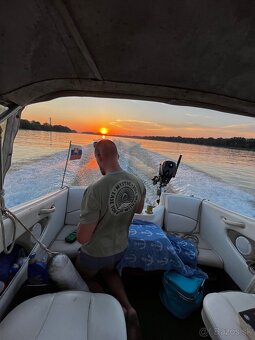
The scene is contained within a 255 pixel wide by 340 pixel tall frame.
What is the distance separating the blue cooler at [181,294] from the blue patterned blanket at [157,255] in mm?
82

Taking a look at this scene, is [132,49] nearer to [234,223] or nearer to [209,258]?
[234,223]

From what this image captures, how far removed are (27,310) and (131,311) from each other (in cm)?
71

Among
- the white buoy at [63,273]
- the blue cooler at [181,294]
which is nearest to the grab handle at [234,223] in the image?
Result: the blue cooler at [181,294]

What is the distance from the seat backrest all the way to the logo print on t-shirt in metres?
1.63

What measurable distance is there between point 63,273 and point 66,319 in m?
0.40

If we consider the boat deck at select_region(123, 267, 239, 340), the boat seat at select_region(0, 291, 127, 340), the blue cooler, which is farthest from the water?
the boat seat at select_region(0, 291, 127, 340)

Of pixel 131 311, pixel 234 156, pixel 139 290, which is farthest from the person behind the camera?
pixel 234 156

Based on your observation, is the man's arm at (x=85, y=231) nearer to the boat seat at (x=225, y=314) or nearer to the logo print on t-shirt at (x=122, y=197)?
the logo print on t-shirt at (x=122, y=197)

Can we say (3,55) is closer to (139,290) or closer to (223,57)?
(223,57)

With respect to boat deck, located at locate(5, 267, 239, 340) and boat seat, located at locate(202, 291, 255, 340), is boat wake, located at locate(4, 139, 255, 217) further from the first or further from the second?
boat seat, located at locate(202, 291, 255, 340)

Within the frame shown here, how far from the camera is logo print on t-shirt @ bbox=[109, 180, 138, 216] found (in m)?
1.52

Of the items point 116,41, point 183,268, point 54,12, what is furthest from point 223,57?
point 183,268

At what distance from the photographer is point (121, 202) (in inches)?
61.7

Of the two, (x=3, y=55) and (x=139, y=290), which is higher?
(x=3, y=55)
